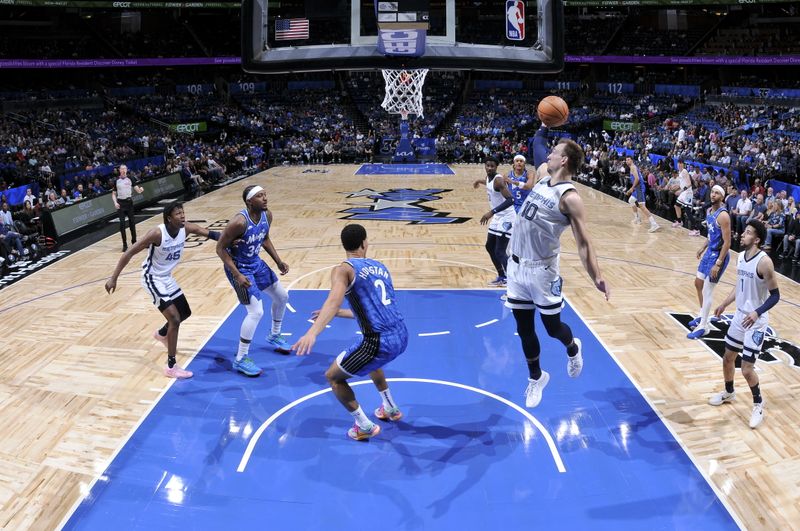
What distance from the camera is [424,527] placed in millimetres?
4082

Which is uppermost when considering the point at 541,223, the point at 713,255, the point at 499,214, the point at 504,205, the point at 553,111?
the point at 553,111

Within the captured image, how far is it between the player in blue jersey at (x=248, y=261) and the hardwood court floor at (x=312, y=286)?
2.84ft

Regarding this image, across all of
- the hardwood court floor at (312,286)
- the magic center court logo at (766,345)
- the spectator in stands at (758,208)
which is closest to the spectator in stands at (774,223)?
the spectator in stands at (758,208)

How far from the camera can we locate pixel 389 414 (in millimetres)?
5414

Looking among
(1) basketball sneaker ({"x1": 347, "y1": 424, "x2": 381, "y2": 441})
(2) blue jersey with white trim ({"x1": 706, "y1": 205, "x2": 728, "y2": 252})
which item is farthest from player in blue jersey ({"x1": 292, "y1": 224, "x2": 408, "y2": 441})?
(2) blue jersey with white trim ({"x1": 706, "y1": 205, "x2": 728, "y2": 252})

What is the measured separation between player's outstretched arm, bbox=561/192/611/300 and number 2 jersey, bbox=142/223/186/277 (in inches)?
146

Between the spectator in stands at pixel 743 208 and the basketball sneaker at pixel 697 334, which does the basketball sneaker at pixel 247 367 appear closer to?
the basketball sneaker at pixel 697 334

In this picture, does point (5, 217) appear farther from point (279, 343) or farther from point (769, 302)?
point (769, 302)

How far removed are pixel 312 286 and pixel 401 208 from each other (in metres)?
7.66

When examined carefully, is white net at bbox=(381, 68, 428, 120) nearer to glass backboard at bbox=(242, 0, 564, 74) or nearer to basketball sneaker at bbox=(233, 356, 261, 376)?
glass backboard at bbox=(242, 0, 564, 74)

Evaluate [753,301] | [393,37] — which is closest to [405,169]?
[393,37]

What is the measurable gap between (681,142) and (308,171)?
14261mm

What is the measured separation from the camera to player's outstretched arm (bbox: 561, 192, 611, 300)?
13.7 ft

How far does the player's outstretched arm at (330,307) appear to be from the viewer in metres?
3.95
